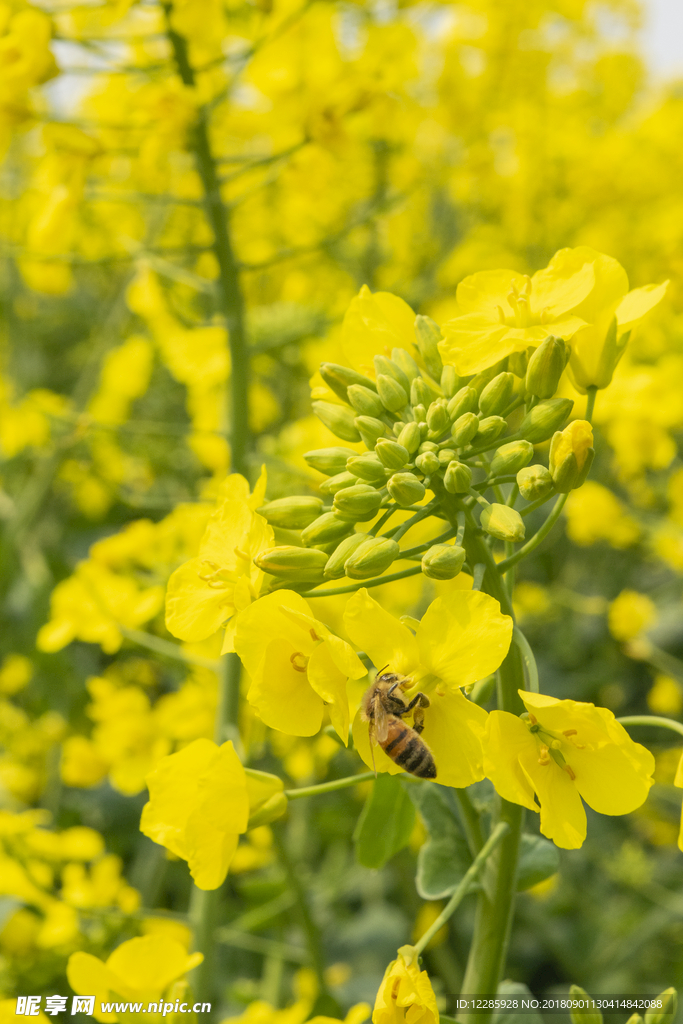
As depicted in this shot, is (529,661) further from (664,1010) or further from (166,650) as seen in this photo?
(166,650)

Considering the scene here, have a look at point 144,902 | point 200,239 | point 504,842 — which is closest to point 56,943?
point 144,902

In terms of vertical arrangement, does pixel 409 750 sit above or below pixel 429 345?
below

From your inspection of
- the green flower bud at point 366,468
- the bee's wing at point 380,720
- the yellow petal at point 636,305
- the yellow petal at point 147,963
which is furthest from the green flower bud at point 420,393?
the yellow petal at point 147,963

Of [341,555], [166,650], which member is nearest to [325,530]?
[341,555]

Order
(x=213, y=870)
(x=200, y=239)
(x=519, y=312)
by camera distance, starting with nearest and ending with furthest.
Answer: (x=213, y=870) → (x=519, y=312) → (x=200, y=239)

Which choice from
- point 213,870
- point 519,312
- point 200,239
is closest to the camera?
point 213,870

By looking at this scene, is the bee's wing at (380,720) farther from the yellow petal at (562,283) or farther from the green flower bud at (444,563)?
the yellow petal at (562,283)

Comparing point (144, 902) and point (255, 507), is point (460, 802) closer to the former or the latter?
point (255, 507)
